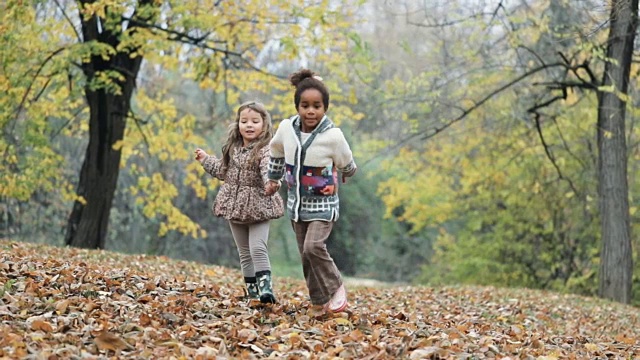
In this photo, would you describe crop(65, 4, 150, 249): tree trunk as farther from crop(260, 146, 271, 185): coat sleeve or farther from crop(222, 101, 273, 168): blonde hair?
crop(260, 146, 271, 185): coat sleeve

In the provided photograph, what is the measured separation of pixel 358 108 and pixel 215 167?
15206 millimetres

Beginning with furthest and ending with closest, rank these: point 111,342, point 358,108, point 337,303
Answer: point 358,108, point 337,303, point 111,342

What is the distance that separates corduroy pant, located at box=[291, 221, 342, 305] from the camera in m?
6.19

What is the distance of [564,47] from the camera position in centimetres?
1675

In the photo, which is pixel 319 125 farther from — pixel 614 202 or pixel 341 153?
pixel 614 202

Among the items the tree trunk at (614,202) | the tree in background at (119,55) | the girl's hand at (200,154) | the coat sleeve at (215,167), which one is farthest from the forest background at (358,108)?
the girl's hand at (200,154)

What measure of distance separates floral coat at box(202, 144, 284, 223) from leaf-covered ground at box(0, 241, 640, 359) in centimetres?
69

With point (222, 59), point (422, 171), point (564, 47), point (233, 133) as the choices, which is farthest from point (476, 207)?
point (233, 133)

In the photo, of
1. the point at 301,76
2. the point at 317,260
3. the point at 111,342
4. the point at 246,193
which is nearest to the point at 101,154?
the point at 246,193

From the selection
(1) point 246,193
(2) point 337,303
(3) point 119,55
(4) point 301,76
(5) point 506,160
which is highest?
(3) point 119,55

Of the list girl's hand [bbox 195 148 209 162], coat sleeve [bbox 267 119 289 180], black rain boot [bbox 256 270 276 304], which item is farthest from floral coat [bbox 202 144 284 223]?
black rain boot [bbox 256 270 276 304]

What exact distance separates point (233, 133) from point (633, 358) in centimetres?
348

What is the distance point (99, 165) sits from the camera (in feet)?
47.9

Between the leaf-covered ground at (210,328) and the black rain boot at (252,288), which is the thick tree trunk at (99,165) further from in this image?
the black rain boot at (252,288)
